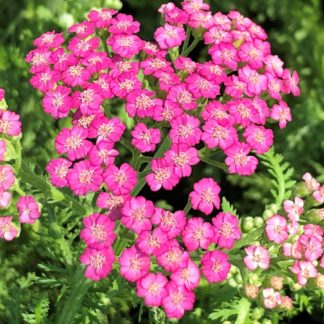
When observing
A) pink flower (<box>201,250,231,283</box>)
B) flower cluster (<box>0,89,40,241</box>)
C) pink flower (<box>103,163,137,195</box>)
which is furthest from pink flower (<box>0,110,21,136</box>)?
pink flower (<box>201,250,231,283</box>)

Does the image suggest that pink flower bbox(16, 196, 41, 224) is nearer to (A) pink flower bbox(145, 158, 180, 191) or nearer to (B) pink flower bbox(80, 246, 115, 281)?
(B) pink flower bbox(80, 246, 115, 281)

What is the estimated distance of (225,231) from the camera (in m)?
2.28

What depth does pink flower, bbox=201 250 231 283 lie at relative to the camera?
2.19 metres

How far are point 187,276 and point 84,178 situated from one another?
0.51 meters

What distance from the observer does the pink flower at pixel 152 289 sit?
207 cm

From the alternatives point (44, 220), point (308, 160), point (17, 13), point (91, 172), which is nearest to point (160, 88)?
point (91, 172)

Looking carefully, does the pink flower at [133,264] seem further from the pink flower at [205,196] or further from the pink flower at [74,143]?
the pink flower at [74,143]

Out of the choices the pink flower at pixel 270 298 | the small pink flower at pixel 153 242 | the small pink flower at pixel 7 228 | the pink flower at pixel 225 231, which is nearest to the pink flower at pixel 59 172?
the small pink flower at pixel 7 228

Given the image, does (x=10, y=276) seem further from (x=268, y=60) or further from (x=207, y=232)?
(x=268, y=60)

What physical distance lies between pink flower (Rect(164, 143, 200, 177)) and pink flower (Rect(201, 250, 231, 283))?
0.32 meters

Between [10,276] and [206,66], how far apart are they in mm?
1662

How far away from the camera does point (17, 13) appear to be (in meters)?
4.77

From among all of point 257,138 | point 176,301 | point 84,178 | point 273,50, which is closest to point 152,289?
point 176,301

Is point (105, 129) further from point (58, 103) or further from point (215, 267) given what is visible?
point (215, 267)
